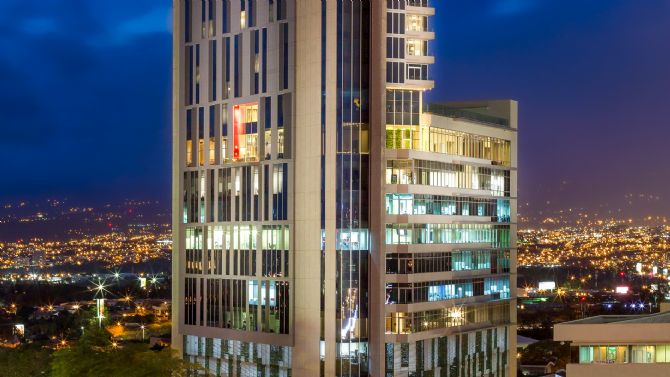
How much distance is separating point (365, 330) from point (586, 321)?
52.9ft

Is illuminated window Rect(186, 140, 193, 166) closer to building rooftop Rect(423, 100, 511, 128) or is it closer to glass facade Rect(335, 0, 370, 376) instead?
glass facade Rect(335, 0, 370, 376)

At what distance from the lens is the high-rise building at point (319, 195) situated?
222 feet

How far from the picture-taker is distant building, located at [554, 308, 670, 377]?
51969 mm

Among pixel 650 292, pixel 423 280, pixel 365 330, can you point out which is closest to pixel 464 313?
pixel 423 280

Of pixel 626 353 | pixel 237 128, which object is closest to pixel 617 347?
pixel 626 353

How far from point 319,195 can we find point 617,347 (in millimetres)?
21472

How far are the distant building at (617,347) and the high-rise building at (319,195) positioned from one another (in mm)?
17249

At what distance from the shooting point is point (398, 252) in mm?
71312

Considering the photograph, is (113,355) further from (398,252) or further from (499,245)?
(499,245)

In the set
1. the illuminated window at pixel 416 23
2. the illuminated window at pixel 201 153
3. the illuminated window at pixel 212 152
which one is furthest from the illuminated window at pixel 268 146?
the illuminated window at pixel 416 23

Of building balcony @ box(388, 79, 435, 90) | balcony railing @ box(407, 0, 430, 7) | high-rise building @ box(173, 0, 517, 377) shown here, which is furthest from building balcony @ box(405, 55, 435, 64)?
balcony railing @ box(407, 0, 430, 7)

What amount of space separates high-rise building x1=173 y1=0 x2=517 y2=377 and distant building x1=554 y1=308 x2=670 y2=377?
17.2 metres

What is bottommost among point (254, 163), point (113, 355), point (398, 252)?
point (113, 355)

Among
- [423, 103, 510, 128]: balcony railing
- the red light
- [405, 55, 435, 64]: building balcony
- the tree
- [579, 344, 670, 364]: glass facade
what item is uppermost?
[405, 55, 435, 64]: building balcony
